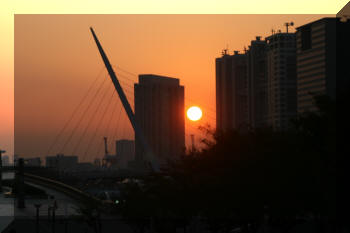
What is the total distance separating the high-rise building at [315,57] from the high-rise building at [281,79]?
28666 mm

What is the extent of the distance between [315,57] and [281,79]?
38.8 m

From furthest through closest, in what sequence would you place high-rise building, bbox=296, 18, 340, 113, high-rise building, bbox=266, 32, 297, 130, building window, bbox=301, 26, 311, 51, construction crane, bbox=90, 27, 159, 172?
high-rise building, bbox=266, 32, 297, 130, building window, bbox=301, 26, 311, 51, high-rise building, bbox=296, 18, 340, 113, construction crane, bbox=90, 27, 159, 172

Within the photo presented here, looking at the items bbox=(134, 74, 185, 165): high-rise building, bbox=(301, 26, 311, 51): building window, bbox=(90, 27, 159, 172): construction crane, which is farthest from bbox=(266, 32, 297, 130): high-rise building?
bbox=(90, 27, 159, 172): construction crane

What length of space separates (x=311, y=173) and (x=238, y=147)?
7776 mm

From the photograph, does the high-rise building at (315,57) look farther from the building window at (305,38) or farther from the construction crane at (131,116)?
the construction crane at (131,116)

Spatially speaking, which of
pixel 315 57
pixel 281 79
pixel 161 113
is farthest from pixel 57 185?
pixel 281 79

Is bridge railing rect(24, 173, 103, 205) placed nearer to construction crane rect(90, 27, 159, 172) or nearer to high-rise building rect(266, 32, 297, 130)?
construction crane rect(90, 27, 159, 172)

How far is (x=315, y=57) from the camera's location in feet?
518

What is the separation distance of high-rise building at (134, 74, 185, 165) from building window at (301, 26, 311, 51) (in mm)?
36228

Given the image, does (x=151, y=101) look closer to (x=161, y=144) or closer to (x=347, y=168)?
(x=161, y=144)

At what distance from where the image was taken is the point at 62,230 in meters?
46.2

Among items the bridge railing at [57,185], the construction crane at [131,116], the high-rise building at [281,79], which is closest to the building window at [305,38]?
→ the high-rise building at [281,79]

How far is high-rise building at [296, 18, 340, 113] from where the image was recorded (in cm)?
14900

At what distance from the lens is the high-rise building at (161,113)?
132 m
